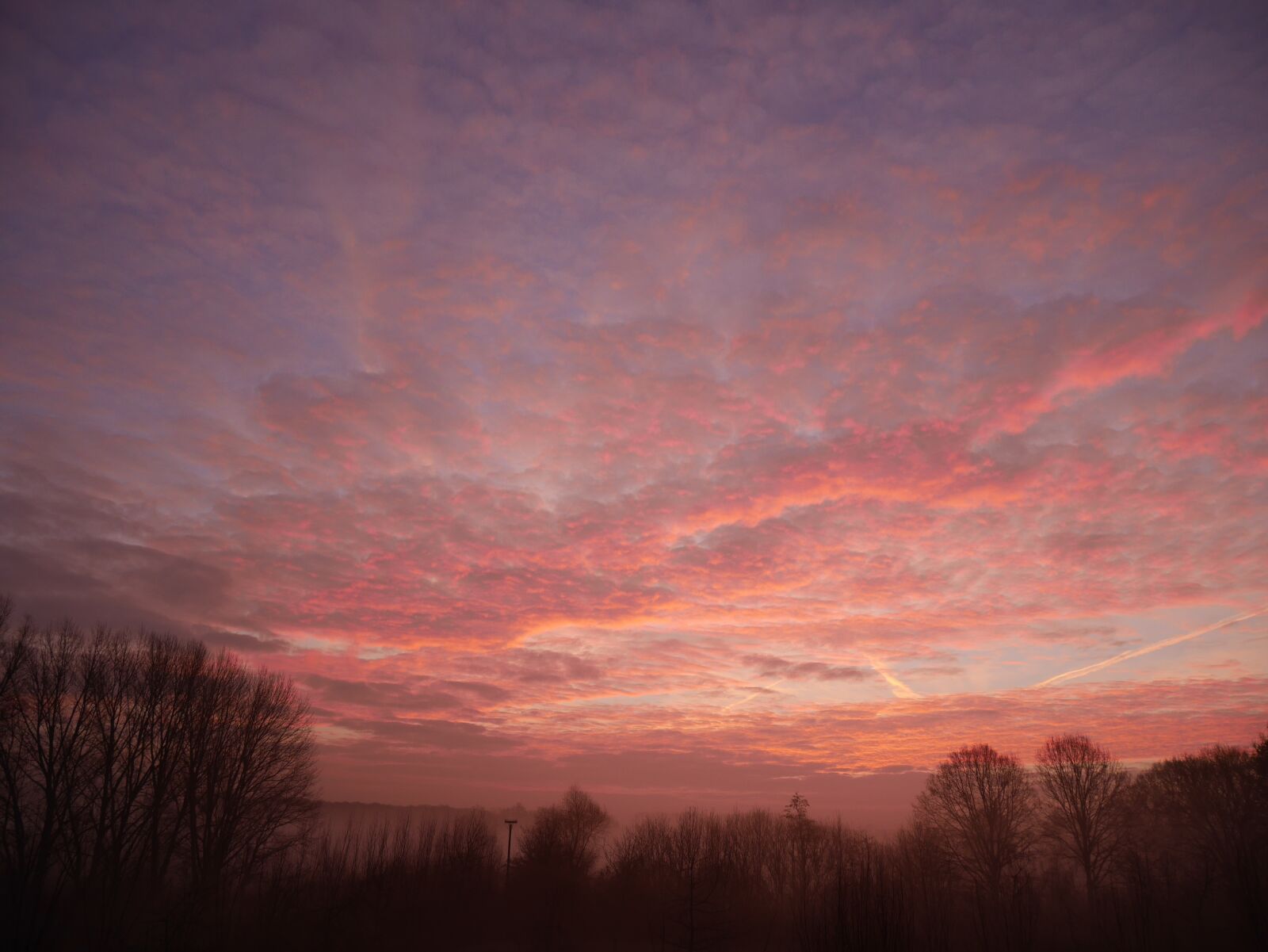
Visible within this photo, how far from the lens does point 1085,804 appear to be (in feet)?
210

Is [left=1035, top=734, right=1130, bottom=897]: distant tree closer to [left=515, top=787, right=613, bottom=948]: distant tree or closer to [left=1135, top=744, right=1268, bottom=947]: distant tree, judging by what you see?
[left=1135, top=744, right=1268, bottom=947]: distant tree

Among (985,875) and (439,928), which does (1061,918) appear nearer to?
Answer: (985,875)

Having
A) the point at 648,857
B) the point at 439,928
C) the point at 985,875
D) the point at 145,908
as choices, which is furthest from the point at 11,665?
the point at 985,875

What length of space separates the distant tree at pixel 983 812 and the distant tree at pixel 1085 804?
2.85 m

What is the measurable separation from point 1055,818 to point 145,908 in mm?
76515

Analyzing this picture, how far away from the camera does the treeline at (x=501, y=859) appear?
2573 cm

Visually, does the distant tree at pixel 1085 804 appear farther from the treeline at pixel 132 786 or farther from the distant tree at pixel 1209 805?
the treeline at pixel 132 786

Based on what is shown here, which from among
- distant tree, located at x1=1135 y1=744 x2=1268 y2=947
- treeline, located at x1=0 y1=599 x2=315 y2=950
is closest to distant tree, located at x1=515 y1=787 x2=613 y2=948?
treeline, located at x1=0 y1=599 x2=315 y2=950

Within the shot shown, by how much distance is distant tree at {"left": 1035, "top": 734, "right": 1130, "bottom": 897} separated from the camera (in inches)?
2452

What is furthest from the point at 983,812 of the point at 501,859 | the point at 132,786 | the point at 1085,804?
the point at 132,786

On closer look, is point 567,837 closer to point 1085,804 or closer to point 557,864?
point 557,864

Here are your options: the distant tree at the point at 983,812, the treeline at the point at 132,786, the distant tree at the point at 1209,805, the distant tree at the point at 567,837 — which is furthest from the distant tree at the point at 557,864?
the distant tree at the point at 1209,805

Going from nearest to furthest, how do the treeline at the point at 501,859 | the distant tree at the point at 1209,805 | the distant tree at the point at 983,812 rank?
the treeline at the point at 501,859 → the distant tree at the point at 1209,805 → the distant tree at the point at 983,812

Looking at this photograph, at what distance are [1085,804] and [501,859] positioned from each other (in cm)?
6092
